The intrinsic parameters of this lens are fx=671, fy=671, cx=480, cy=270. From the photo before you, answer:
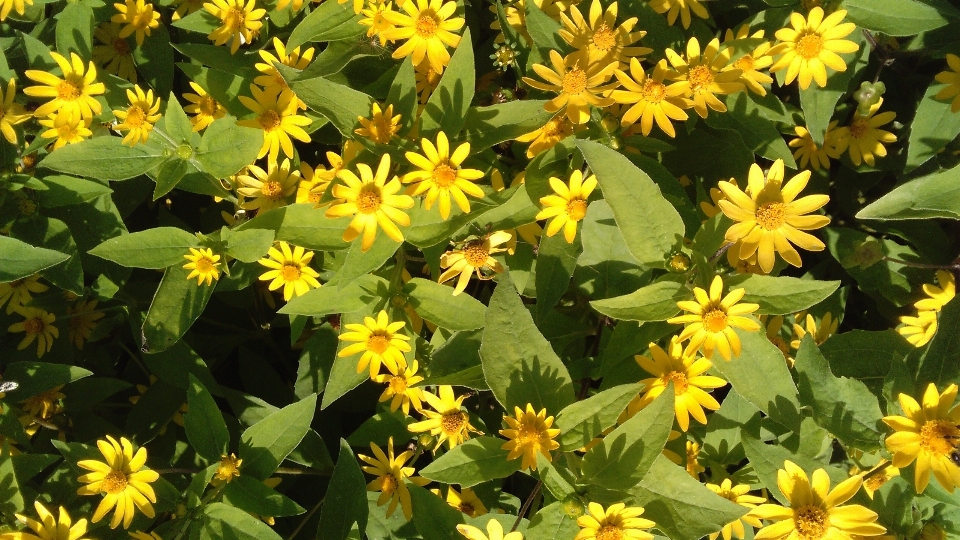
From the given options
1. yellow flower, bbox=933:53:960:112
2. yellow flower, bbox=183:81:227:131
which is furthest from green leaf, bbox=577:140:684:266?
yellow flower, bbox=183:81:227:131

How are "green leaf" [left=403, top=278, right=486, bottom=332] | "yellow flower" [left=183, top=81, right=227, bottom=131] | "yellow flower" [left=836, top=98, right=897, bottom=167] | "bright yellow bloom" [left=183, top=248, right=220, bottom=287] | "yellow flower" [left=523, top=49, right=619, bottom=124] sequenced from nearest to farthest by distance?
"yellow flower" [left=523, top=49, right=619, bottom=124] < "green leaf" [left=403, top=278, right=486, bottom=332] < "bright yellow bloom" [left=183, top=248, right=220, bottom=287] < "yellow flower" [left=183, top=81, right=227, bottom=131] < "yellow flower" [left=836, top=98, right=897, bottom=167]

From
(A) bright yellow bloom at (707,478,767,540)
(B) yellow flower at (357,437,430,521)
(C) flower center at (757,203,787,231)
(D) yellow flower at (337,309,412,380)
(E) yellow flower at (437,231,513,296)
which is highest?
(C) flower center at (757,203,787,231)

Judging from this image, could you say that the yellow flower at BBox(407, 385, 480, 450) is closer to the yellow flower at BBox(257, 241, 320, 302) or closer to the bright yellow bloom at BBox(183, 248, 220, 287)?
the yellow flower at BBox(257, 241, 320, 302)

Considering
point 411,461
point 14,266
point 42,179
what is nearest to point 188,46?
point 42,179

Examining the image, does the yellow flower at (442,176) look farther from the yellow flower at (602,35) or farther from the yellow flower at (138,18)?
the yellow flower at (138,18)

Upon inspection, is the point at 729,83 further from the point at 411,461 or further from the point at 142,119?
the point at 142,119

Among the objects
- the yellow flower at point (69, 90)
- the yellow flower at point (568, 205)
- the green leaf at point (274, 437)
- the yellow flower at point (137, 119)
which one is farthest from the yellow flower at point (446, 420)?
the yellow flower at point (69, 90)

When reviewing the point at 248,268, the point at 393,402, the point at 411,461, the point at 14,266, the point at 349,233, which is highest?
the point at 349,233
